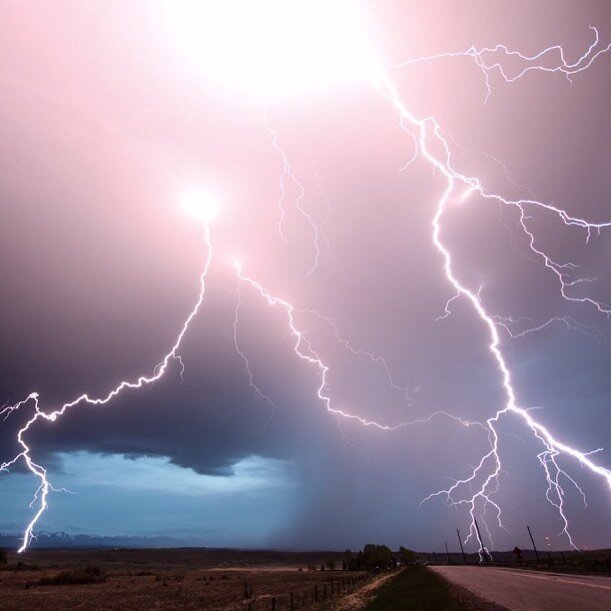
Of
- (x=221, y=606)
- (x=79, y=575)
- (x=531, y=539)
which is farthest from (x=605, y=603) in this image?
(x=531, y=539)

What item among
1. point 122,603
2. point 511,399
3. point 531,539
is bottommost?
point 122,603

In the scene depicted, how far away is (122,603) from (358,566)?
206 feet

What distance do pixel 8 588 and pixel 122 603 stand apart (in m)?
12.7

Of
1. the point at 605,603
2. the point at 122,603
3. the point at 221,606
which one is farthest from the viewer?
the point at 122,603

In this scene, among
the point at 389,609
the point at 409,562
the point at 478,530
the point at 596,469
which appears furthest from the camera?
the point at 409,562

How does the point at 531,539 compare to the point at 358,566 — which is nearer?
the point at 531,539

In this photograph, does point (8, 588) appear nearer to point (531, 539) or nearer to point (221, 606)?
point (221, 606)

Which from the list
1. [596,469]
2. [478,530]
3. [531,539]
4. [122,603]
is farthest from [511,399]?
[478,530]

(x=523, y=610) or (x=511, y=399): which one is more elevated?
(x=511, y=399)

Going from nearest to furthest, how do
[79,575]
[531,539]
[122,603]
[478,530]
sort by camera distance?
[122,603], [79,575], [531,539], [478,530]

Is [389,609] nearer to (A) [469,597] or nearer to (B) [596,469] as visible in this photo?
(A) [469,597]

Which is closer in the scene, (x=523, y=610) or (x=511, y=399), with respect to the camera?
(x=523, y=610)

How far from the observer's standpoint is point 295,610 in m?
16.7

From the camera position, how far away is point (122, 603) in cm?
2130
